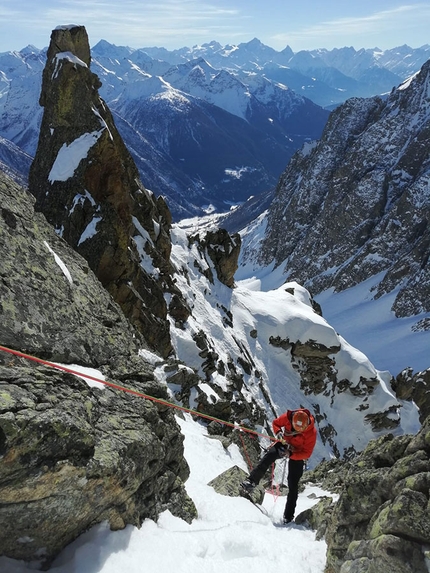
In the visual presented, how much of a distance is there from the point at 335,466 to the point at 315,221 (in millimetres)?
131015

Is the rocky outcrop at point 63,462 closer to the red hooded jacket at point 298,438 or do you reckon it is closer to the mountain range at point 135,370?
the mountain range at point 135,370

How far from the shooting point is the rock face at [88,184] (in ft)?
95.6

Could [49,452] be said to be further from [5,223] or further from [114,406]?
[5,223]

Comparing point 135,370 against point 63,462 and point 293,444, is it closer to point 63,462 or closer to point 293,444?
point 63,462

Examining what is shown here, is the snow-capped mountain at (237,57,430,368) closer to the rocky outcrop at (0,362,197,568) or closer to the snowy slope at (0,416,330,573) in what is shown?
the snowy slope at (0,416,330,573)

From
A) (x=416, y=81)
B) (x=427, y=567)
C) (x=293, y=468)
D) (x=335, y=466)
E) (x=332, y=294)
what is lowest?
(x=332, y=294)

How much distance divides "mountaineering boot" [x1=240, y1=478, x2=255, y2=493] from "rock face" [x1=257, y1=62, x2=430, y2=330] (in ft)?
310

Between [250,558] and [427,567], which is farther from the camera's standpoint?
[250,558]

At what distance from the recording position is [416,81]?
145m

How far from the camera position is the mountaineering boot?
42.6ft

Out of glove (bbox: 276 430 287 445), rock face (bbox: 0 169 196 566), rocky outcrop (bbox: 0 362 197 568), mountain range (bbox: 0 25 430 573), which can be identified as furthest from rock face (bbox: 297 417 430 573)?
rocky outcrop (bbox: 0 362 197 568)

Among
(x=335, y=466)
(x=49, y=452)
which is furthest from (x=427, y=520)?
(x=335, y=466)

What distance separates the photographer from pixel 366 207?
13475 centimetres

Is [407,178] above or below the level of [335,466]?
above
